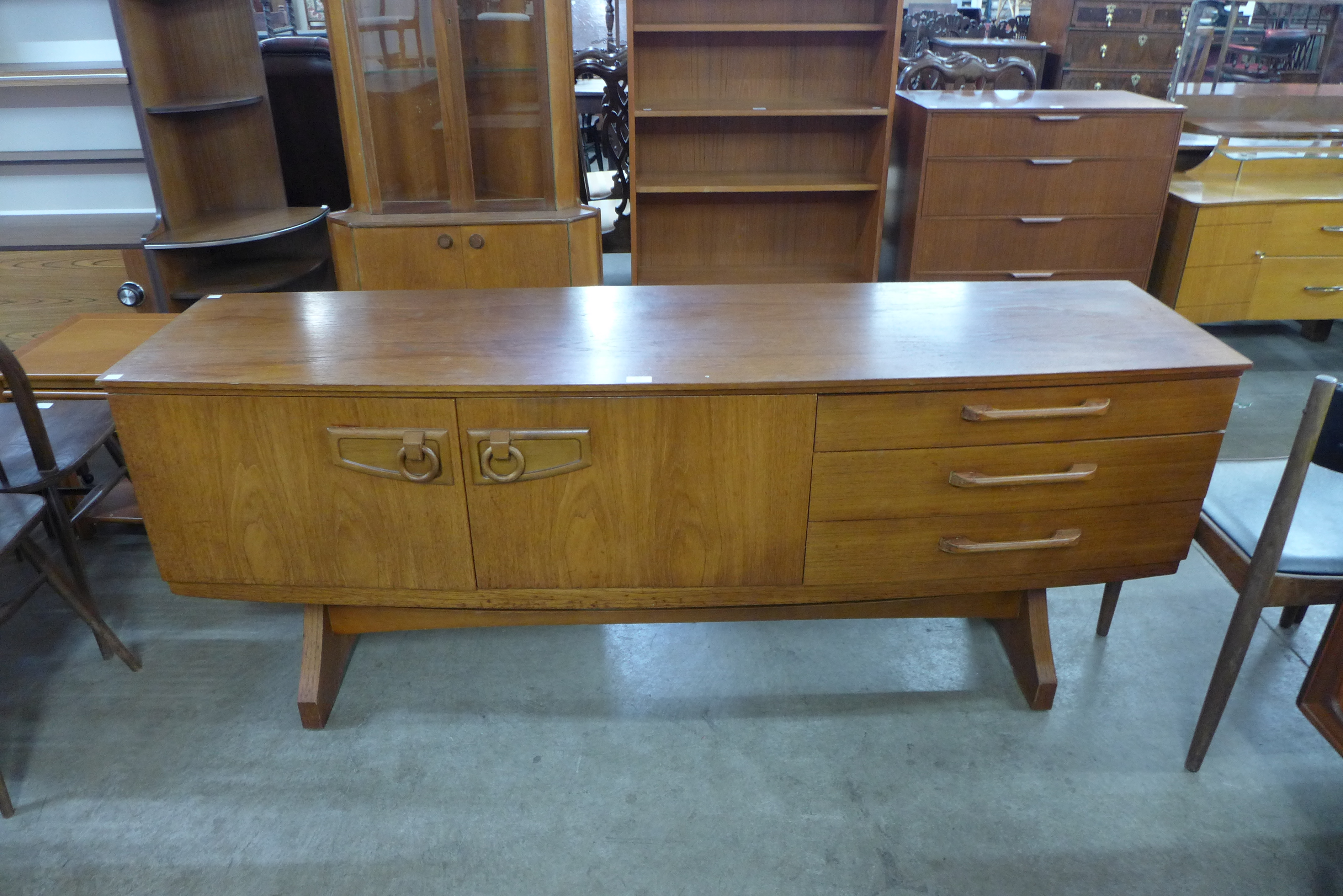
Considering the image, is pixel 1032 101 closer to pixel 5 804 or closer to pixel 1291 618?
pixel 1291 618

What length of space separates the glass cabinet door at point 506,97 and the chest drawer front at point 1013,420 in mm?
1609

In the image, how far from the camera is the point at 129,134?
3.15 m

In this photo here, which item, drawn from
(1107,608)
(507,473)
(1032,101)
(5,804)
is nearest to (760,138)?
(1032,101)

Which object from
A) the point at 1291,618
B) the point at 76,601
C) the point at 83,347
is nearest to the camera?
the point at 76,601

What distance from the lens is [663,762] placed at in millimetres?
1689

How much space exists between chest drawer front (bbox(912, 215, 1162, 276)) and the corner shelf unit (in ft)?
7.23

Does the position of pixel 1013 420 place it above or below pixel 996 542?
above

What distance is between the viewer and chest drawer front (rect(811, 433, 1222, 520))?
156cm

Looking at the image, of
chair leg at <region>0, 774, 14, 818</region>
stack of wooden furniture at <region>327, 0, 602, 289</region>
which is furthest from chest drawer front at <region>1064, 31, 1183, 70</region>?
chair leg at <region>0, 774, 14, 818</region>

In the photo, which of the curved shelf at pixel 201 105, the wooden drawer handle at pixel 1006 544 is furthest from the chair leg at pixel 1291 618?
the curved shelf at pixel 201 105

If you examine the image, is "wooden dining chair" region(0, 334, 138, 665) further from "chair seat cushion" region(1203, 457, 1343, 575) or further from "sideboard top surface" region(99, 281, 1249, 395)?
"chair seat cushion" region(1203, 457, 1343, 575)

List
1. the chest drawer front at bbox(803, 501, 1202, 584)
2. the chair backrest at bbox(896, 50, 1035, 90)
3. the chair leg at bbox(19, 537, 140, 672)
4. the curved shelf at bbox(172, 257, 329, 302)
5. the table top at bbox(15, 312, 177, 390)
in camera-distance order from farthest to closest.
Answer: the chair backrest at bbox(896, 50, 1035, 90) < the curved shelf at bbox(172, 257, 329, 302) < the table top at bbox(15, 312, 177, 390) < the chair leg at bbox(19, 537, 140, 672) < the chest drawer front at bbox(803, 501, 1202, 584)

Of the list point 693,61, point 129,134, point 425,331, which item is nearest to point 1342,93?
point 693,61

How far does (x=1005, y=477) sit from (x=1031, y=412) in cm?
13
